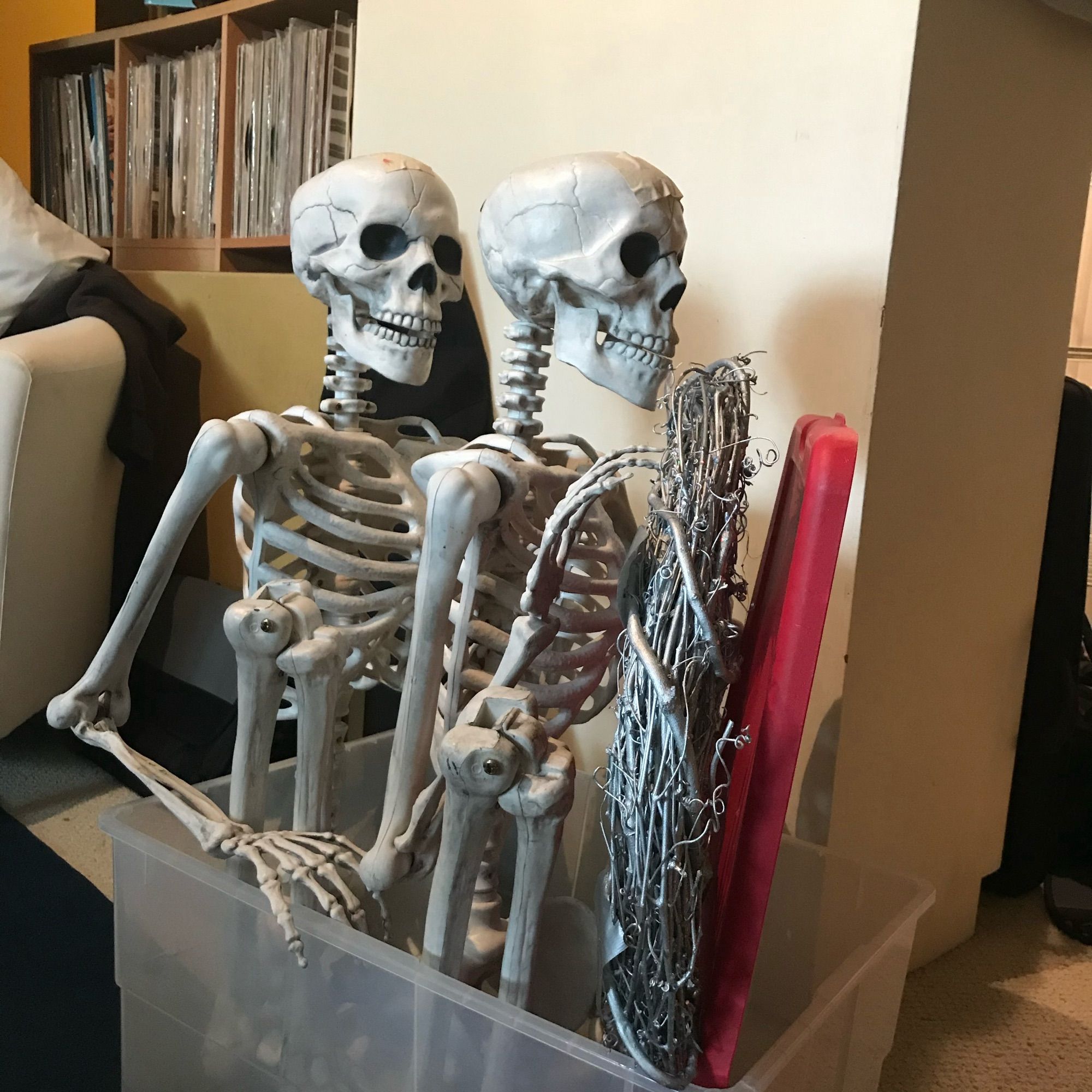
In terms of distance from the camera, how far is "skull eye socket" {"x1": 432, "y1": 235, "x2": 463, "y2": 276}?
3.32 ft

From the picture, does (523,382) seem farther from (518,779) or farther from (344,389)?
(518,779)

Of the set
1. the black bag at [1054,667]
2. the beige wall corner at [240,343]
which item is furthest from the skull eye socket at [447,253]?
the black bag at [1054,667]

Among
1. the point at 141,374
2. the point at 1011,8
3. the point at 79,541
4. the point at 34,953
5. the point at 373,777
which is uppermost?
the point at 1011,8

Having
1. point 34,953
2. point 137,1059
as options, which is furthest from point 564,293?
point 34,953

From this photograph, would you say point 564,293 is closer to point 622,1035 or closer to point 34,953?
point 622,1035

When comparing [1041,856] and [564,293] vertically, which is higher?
[564,293]

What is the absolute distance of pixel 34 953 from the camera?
1.27 m

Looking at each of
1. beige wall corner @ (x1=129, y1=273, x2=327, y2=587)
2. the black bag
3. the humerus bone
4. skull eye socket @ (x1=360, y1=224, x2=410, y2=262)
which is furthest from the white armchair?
the black bag

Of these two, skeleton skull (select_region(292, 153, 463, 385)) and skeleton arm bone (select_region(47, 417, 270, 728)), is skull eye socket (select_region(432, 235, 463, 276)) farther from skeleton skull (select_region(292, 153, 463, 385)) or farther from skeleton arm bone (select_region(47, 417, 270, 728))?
skeleton arm bone (select_region(47, 417, 270, 728))

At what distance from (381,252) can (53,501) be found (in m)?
0.87

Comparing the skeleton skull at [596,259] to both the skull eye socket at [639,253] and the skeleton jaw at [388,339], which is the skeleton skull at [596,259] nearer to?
the skull eye socket at [639,253]

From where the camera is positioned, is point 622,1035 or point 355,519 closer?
point 622,1035

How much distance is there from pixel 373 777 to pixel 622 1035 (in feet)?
2.18

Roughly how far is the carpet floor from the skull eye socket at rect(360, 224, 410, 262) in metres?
0.99
